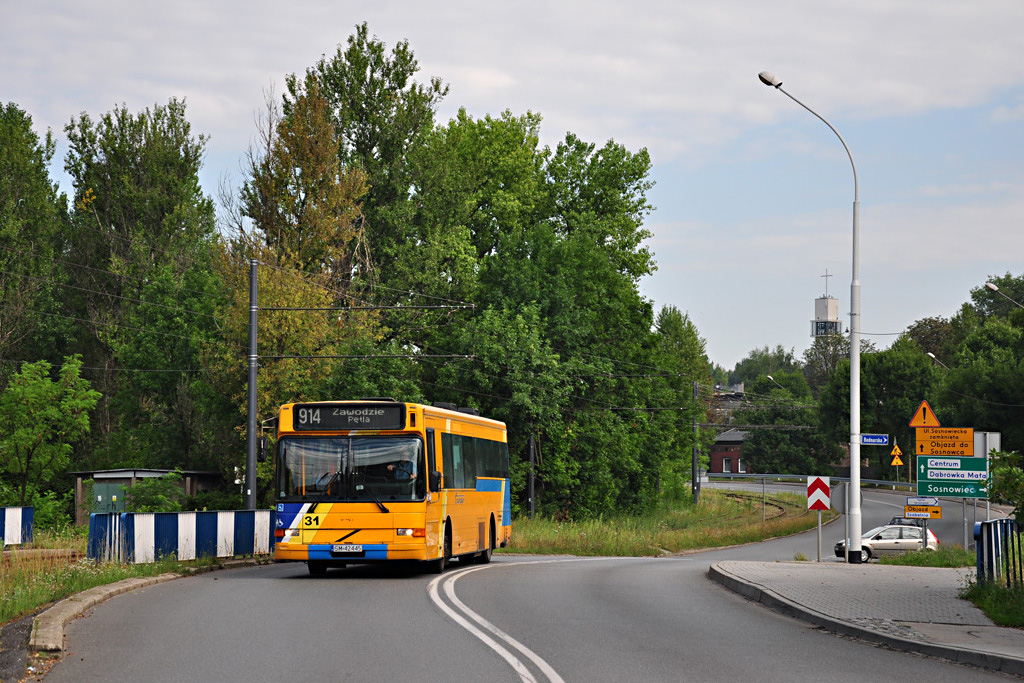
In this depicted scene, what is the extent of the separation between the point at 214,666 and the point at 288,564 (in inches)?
572

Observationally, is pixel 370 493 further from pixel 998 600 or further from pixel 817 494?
pixel 817 494

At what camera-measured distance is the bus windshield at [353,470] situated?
19594 mm

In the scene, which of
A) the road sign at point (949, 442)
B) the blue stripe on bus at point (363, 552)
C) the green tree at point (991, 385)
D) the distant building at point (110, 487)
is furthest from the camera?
the green tree at point (991, 385)

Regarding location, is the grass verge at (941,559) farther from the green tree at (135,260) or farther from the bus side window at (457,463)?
the green tree at (135,260)

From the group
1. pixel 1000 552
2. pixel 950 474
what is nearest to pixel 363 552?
pixel 1000 552

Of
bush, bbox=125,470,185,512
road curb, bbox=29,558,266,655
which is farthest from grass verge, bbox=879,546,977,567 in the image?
bush, bbox=125,470,185,512

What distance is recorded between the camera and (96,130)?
2372 inches

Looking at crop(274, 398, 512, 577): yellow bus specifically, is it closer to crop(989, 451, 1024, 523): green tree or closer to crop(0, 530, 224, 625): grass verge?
crop(0, 530, 224, 625): grass verge

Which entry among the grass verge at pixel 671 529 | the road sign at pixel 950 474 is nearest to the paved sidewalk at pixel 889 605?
the road sign at pixel 950 474

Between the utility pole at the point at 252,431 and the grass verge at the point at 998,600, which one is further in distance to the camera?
the utility pole at the point at 252,431

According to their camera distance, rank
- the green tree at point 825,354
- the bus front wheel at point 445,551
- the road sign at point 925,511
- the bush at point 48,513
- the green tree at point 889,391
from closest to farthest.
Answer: the bus front wheel at point 445,551
the road sign at point 925,511
the bush at point 48,513
the green tree at point 889,391
the green tree at point 825,354

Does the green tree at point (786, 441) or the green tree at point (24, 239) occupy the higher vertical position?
the green tree at point (24, 239)

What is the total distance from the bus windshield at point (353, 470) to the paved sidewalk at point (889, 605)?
5.60 m

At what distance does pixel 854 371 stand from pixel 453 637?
16.3 m
